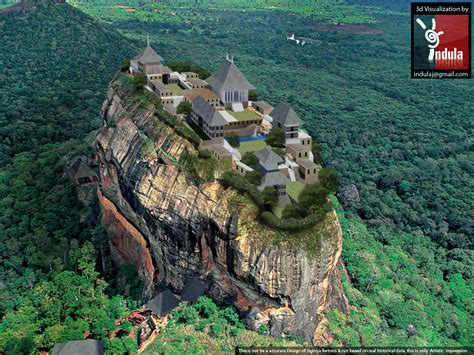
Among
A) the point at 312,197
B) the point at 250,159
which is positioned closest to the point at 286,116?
the point at 250,159

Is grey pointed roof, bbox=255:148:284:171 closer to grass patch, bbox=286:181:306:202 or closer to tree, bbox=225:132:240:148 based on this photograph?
grass patch, bbox=286:181:306:202

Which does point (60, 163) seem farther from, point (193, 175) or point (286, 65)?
point (286, 65)

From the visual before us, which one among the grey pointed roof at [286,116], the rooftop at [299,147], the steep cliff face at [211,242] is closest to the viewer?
the steep cliff face at [211,242]

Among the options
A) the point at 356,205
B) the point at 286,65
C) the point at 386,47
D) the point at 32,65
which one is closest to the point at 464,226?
the point at 356,205

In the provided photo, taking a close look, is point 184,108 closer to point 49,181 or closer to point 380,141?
point 49,181

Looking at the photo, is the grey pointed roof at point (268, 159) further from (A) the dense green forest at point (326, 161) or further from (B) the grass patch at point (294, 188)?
(A) the dense green forest at point (326, 161)

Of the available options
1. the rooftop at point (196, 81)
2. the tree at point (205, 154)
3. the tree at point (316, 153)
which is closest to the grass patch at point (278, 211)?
the tree at point (205, 154)

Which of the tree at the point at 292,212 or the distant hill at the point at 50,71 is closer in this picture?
the tree at the point at 292,212
